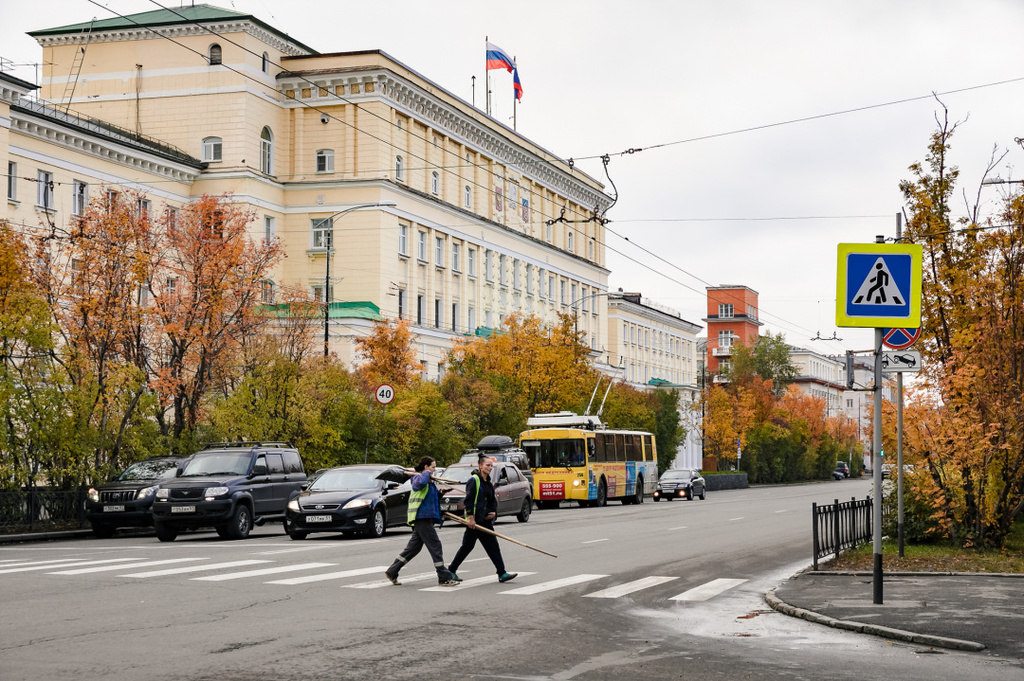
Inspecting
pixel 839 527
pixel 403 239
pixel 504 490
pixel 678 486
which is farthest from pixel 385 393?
pixel 403 239

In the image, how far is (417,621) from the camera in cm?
1292

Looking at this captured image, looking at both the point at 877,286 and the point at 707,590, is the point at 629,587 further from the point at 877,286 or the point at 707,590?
the point at 877,286

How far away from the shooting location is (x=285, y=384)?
121 ft

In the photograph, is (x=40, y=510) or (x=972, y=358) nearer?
(x=972, y=358)

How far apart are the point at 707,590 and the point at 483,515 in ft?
10.4

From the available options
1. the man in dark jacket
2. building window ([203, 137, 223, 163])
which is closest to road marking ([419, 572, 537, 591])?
the man in dark jacket

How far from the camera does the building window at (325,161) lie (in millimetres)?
72000

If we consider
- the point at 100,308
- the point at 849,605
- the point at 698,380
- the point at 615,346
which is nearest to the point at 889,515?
the point at 849,605

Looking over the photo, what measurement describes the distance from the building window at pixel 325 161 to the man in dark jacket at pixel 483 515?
2216 inches

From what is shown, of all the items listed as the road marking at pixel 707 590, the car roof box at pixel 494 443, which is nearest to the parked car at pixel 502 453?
the car roof box at pixel 494 443

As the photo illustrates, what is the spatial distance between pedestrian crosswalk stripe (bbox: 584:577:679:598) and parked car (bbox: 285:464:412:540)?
30.5 feet

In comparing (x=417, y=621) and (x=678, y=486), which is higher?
(x=417, y=621)

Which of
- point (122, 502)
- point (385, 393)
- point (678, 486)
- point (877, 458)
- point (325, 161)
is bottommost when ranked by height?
point (678, 486)

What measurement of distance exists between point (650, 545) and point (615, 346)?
87.0 metres
